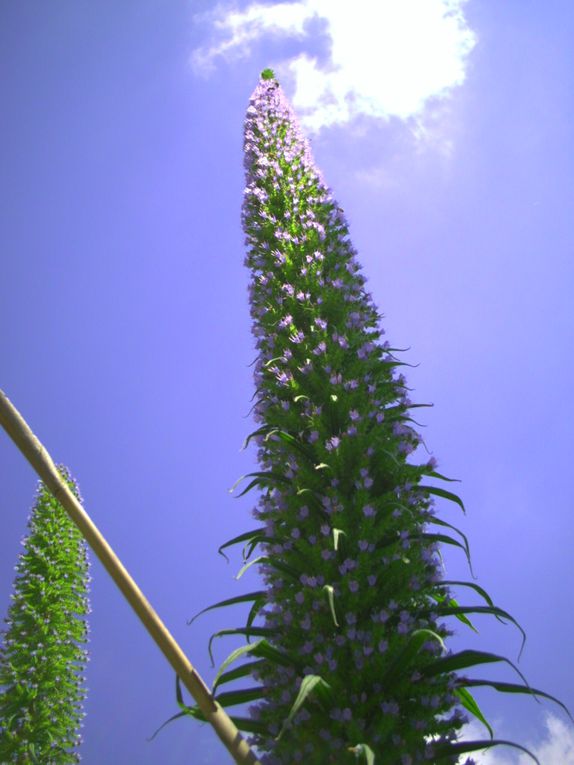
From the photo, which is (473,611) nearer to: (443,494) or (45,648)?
(443,494)

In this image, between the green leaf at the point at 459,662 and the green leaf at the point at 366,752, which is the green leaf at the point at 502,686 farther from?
the green leaf at the point at 366,752

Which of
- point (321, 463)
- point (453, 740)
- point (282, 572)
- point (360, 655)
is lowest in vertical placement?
point (453, 740)

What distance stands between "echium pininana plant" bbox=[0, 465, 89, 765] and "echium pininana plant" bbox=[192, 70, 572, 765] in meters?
7.66

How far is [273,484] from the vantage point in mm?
4270

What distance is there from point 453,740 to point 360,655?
701 mm

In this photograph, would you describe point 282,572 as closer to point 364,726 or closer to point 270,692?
point 270,692

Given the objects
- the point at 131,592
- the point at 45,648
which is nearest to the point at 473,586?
the point at 131,592


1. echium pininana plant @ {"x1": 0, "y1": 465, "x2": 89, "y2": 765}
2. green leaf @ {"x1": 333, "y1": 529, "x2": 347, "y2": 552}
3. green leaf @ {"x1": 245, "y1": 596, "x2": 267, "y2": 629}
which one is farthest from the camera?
echium pininana plant @ {"x1": 0, "y1": 465, "x2": 89, "y2": 765}

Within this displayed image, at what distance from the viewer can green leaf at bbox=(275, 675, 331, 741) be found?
7.61ft

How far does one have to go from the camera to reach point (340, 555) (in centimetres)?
362

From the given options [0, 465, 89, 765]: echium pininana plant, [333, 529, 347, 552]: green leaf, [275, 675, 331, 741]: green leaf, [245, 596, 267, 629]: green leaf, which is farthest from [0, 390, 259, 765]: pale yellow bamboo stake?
[0, 465, 89, 765]: echium pininana plant

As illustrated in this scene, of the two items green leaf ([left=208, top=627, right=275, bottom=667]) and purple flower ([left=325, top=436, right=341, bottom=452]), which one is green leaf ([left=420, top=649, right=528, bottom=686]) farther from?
purple flower ([left=325, top=436, right=341, bottom=452])

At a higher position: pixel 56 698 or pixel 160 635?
pixel 56 698

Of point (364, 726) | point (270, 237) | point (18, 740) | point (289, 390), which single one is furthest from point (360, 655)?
point (18, 740)
